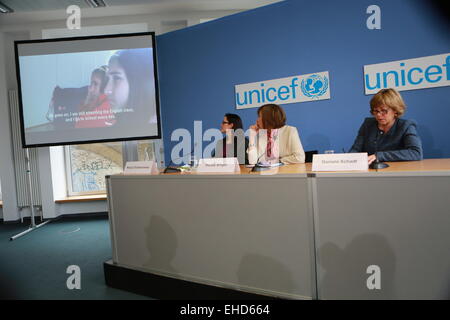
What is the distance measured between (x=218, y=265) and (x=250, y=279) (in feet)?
0.67

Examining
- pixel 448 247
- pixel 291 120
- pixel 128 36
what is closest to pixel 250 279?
pixel 448 247

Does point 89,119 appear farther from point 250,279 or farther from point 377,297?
point 377,297

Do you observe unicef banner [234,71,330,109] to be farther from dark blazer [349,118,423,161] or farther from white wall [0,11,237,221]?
white wall [0,11,237,221]

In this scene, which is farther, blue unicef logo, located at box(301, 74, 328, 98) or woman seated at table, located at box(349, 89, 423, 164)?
blue unicef logo, located at box(301, 74, 328, 98)

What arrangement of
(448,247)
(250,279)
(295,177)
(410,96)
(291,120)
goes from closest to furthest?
(448,247), (295,177), (250,279), (410,96), (291,120)

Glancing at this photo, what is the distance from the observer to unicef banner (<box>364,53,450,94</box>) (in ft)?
9.49

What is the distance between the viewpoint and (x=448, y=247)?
134cm

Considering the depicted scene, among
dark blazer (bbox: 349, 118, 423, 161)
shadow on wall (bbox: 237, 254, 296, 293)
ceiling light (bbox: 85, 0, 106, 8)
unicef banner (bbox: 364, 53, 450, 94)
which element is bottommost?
shadow on wall (bbox: 237, 254, 296, 293)

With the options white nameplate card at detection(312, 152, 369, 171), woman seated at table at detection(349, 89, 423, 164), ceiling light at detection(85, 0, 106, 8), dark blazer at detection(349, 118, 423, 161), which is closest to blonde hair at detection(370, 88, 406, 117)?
woman seated at table at detection(349, 89, 423, 164)

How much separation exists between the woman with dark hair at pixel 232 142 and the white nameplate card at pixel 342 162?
61.5 inches

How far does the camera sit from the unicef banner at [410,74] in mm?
2893

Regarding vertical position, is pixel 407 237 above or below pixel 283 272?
above

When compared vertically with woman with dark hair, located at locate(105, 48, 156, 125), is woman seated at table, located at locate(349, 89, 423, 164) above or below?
below

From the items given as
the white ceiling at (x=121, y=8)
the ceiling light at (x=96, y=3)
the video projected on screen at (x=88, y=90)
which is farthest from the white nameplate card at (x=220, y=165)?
the ceiling light at (x=96, y=3)
